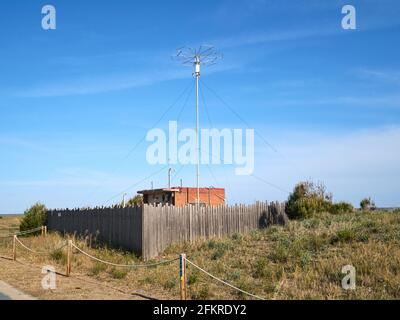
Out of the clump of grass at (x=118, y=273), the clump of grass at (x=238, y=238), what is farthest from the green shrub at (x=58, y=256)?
the clump of grass at (x=238, y=238)

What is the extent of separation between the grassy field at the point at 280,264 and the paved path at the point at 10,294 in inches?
16.1

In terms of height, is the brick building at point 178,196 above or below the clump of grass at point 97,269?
above

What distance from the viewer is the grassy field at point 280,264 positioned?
1127 centimetres

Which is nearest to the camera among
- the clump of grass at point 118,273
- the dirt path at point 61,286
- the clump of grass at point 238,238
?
the dirt path at point 61,286

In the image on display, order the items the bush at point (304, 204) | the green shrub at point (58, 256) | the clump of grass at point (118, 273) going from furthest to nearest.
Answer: the bush at point (304, 204), the green shrub at point (58, 256), the clump of grass at point (118, 273)

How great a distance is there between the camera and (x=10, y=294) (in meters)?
11.9

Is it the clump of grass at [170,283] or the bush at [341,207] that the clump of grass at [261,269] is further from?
the bush at [341,207]

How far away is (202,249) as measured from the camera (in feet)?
59.9

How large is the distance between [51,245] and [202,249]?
25.1ft

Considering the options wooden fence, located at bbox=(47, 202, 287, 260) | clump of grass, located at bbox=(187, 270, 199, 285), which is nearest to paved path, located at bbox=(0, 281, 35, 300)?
clump of grass, located at bbox=(187, 270, 199, 285)

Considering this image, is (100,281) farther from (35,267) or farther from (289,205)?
(289,205)

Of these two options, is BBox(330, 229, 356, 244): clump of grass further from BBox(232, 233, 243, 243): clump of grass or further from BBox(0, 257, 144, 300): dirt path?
BBox(0, 257, 144, 300): dirt path
